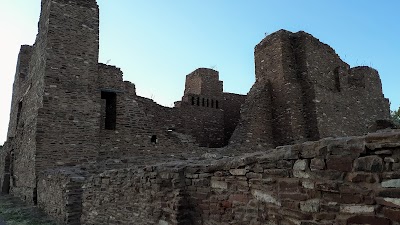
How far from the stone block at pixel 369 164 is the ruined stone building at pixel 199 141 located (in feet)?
0.03

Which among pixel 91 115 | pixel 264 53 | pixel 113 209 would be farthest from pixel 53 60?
pixel 264 53

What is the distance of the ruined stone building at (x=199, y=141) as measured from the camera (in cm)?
298

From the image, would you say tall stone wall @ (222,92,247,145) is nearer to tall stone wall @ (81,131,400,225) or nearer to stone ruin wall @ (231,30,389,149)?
stone ruin wall @ (231,30,389,149)

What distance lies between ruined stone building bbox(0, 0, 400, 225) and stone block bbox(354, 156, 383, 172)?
10 millimetres

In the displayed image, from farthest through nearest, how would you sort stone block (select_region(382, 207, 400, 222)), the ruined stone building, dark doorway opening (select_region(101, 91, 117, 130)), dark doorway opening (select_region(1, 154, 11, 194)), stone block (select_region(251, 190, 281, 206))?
1. dark doorway opening (select_region(1, 154, 11, 194))
2. dark doorway opening (select_region(101, 91, 117, 130))
3. stone block (select_region(251, 190, 281, 206))
4. the ruined stone building
5. stone block (select_region(382, 207, 400, 222))

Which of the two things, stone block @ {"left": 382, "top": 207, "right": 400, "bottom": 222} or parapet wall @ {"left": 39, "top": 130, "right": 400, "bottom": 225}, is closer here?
stone block @ {"left": 382, "top": 207, "right": 400, "bottom": 222}

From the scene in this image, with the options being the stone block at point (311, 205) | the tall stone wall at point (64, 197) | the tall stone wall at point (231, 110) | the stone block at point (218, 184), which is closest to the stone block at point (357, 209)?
the stone block at point (311, 205)

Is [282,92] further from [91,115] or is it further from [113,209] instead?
[113,209]

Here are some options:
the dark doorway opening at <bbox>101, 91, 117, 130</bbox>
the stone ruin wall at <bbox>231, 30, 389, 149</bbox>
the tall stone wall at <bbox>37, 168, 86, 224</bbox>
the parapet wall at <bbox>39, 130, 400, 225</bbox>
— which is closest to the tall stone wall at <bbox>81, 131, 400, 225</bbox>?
the parapet wall at <bbox>39, 130, 400, 225</bbox>

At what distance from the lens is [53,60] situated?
12961 millimetres

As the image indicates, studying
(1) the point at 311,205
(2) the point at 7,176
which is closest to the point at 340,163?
(1) the point at 311,205

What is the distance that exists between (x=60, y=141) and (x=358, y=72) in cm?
1530

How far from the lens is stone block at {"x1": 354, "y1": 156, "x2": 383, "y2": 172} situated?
258cm

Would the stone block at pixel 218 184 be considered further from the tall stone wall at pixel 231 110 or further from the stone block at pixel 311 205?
the tall stone wall at pixel 231 110
